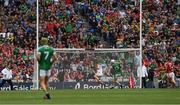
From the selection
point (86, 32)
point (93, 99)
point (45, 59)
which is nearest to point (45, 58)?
point (45, 59)

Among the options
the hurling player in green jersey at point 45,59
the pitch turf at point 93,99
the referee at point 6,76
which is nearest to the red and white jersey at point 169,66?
the referee at point 6,76

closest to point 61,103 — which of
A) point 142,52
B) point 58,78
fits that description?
point 58,78

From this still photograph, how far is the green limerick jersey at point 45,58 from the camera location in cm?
2686

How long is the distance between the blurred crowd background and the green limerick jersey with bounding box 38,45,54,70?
1466 centimetres

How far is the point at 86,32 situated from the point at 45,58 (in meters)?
19.3

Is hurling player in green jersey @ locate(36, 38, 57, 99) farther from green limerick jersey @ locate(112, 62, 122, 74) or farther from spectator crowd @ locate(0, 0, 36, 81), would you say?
green limerick jersey @ locate(112, 62, 122, 74)

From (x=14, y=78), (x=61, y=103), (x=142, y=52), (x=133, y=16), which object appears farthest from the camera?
(x=133, y=16)

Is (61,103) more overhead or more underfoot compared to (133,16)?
more underfoot

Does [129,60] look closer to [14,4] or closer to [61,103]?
[14,4]

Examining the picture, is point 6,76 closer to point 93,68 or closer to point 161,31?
point 93,68

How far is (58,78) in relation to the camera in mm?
41875

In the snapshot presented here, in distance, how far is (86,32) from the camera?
46.2 meters

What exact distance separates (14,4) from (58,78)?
7.47 m

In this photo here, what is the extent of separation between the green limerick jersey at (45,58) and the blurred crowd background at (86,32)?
48.1 feet
